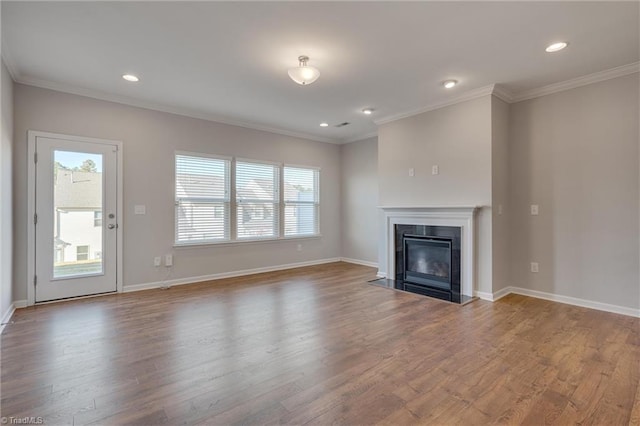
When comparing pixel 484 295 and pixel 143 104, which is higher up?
pixel 143 104

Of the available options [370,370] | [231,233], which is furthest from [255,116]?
[370,370]

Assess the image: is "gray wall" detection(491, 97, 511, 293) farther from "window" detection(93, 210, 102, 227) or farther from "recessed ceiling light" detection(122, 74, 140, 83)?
"window" detection(93, 210, 102, 227)

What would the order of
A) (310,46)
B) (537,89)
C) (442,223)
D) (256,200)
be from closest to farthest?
(310,46) < (537,89) < (442,223) < (256,200)

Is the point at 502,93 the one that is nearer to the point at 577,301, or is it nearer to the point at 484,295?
the point at 484,295

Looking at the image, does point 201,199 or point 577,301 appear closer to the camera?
point 577,301

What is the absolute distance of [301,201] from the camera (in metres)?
6.46

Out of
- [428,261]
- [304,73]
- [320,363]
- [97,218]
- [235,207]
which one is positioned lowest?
[320,363]

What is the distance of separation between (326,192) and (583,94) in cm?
447

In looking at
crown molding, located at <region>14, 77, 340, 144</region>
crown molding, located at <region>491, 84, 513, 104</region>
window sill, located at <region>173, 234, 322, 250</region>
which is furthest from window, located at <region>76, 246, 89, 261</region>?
crown molding, located at <region>491, 84, 513, 104</region>

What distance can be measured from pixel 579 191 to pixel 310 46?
359 cm

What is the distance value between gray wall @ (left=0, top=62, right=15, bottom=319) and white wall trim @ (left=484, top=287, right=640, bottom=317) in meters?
5.45

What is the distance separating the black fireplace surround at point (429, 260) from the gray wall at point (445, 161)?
0.33 metres

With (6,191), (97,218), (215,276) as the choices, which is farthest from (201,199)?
(6,191)

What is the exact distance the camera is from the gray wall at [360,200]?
Result: 6.33 metres
